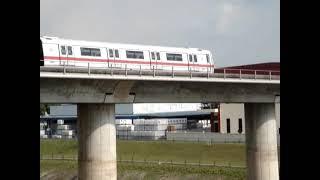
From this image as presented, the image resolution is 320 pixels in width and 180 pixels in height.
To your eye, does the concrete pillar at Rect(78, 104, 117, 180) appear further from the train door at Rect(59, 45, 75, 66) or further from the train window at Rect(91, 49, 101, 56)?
the train window at Rect(91, 49, 101, 56)

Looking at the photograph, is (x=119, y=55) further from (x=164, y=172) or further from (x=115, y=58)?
(x=164, y=172)

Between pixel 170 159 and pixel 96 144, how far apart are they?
3221cm

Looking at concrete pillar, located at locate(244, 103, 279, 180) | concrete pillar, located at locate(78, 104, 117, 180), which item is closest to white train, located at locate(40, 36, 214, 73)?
concrete pillar, located at locate(78, 104, 117, 180)

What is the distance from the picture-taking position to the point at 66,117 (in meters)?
118

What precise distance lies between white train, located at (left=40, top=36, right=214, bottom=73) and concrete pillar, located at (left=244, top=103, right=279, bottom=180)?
763 centimetres

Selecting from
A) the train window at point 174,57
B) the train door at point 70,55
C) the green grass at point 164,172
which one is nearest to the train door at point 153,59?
the train window at point 174,57

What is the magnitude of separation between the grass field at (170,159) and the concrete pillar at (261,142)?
29.0 ft

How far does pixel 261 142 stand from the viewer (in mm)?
42281

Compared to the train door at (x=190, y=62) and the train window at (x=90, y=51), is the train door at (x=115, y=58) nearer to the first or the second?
the train window at (x=90, y=51)

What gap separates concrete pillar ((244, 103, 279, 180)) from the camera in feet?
137

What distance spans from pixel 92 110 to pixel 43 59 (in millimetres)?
6165
